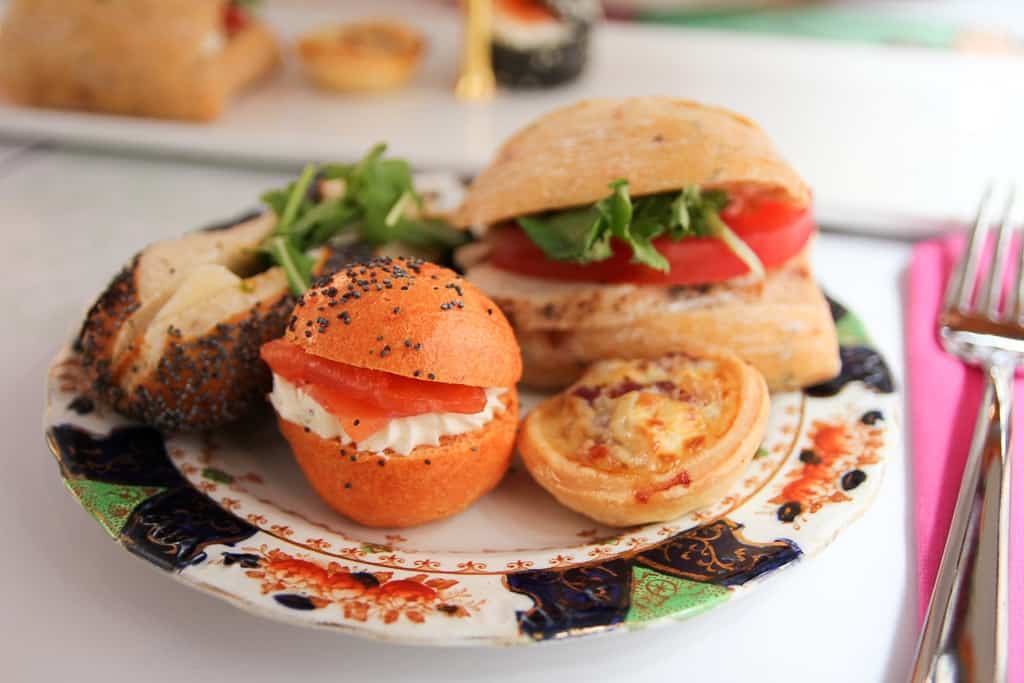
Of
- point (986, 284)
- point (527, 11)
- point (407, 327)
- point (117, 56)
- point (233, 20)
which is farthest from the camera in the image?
point (527, 11)

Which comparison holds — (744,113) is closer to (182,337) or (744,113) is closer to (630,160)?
(630,160)

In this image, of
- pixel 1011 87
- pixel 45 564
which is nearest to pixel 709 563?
pixel 45 564

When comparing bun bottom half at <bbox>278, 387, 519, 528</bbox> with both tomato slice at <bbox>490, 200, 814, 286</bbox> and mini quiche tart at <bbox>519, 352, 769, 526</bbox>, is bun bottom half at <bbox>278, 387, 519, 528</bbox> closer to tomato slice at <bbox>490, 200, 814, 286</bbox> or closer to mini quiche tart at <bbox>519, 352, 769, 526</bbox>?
mini quiche tart at <bbox>519, 352, 769, 526</bbox>

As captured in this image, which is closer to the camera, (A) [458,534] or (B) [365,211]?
(A) [458,534]

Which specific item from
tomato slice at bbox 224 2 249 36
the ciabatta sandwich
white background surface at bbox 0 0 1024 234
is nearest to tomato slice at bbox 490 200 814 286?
the ciabatta sandwich

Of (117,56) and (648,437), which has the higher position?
(117,56)

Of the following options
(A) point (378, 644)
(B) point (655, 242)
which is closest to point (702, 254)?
(B) point (655, 242)

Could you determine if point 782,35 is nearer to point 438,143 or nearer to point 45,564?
point 438,143
